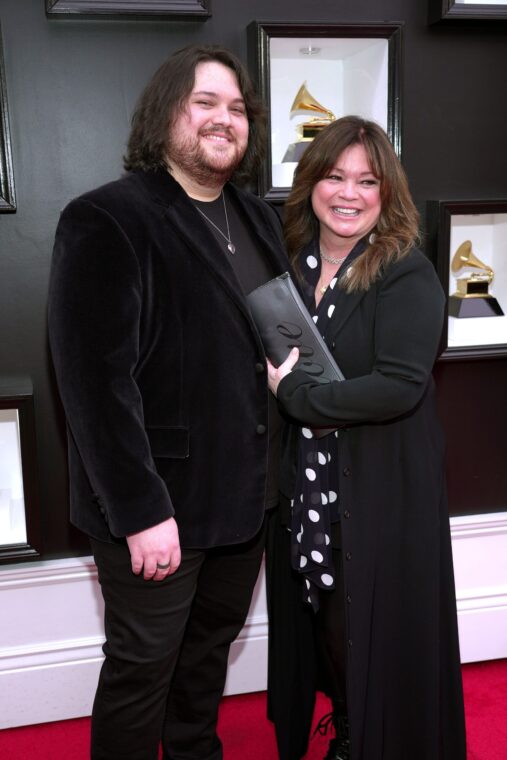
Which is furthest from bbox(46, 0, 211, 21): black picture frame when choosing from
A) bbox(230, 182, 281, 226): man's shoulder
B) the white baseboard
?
the white baseboard

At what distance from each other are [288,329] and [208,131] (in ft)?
1.39

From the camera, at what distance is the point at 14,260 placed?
2020mm

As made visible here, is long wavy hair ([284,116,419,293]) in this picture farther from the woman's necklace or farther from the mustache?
the mustache

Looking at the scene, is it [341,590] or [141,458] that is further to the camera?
[341,590]

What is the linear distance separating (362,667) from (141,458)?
74 centimetres

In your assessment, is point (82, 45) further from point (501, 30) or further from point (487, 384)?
point (487, 384)

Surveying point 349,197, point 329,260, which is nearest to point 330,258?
point 329,260

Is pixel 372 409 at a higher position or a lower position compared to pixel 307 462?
higher

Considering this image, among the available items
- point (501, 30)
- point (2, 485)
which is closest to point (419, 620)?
point (2, 485)

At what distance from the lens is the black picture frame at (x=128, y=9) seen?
1868 mm

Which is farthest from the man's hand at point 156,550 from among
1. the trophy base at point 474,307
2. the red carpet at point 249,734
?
the trophy base at point 474,307

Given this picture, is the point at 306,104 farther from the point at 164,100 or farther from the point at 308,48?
the point at 164,100

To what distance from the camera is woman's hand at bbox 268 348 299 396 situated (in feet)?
5.61

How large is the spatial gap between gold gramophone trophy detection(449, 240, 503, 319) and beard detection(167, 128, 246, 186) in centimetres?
91
